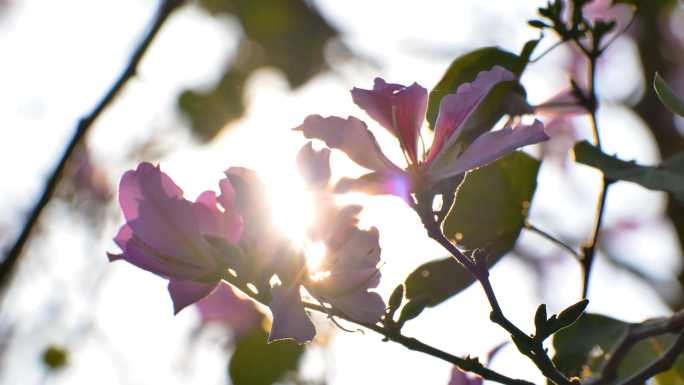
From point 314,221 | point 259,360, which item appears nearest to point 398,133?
point 314,221

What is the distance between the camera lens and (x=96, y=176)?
2.58 meters

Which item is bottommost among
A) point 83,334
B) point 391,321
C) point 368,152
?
point 83,334

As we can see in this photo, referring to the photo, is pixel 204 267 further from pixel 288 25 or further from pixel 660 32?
pixel 660 32

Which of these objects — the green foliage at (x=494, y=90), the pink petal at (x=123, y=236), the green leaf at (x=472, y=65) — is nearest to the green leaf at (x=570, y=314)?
the green foliage at (x=494, y=90)

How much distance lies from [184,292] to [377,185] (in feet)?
0.90

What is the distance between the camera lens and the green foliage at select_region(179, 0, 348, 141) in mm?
2012

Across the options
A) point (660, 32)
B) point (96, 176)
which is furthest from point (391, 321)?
point (96, 176)

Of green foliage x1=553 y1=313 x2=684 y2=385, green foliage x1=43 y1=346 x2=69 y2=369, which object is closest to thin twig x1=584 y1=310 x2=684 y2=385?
green foliage x1=553 y1=313 x2=684 y2=385

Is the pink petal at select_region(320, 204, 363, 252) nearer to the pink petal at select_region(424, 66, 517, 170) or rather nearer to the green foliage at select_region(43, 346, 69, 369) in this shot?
the pink petal at select_region(424, 66, 517, 170)

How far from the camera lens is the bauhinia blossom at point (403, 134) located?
0.46 m

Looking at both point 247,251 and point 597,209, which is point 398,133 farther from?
point 597,209

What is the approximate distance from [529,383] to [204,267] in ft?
1.24

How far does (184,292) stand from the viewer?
57 cm

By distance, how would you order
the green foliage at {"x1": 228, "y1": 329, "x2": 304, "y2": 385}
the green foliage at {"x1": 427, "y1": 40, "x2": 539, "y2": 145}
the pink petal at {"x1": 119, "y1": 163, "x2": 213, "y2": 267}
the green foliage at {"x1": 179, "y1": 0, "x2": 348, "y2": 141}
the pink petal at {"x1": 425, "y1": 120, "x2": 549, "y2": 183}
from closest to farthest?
1. the pink petal at {"x1": 425, "y1": 120, "x2": 549, "y2": 183}
2. the pink petal at {"x1": 119, "y1": 163, "x2": 213, "y2": 267}
3. the green foliage at {"x1": 427, "y1": 40, "x2": 539, "y2": 145}
4. the green foliage at {"x1": 228, "y1": 329, "x2": 304, "y2": 385}
5. the green foliage at {"x1": 179, "y1": 0, "x2": 348, "y2": 141}
